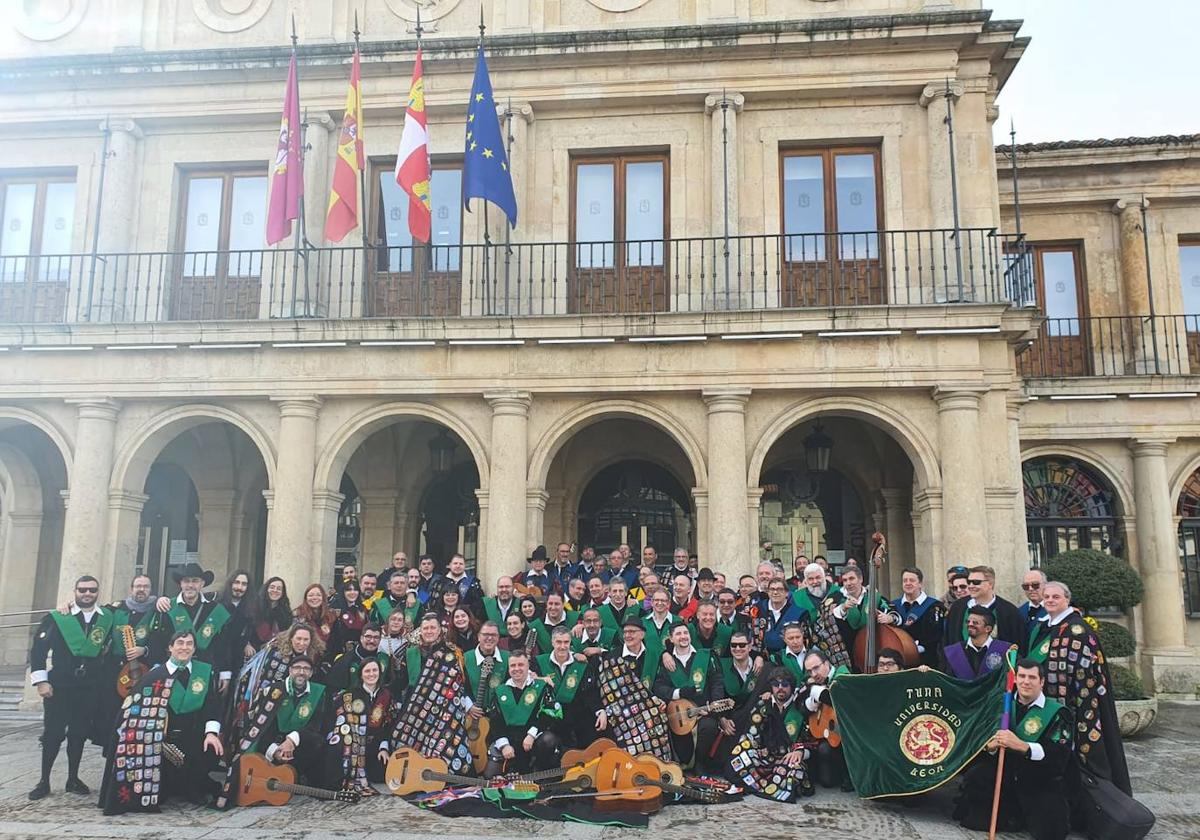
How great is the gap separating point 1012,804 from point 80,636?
24.8 feet

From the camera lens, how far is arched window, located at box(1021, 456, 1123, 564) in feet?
54.6

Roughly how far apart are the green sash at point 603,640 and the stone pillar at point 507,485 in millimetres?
A: 3197

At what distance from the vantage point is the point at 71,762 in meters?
8.15

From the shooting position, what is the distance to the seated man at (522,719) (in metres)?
8.12

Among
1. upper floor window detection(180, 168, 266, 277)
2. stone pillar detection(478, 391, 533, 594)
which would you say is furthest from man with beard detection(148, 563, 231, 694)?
upper floor window detection(180, 168, 266, 277)

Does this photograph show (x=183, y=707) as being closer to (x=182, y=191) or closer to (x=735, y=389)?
(x=735, y=389)

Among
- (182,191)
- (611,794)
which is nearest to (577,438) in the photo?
(182,191)

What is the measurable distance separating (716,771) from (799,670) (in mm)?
1111

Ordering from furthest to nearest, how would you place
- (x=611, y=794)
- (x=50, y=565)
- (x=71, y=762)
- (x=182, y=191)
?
(x=50, y=565), (x=182, y=191), (x=71, y=762), (x=611, y=794)

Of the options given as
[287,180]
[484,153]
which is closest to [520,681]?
[484,153]

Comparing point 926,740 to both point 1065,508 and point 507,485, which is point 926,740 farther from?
point 1065,508

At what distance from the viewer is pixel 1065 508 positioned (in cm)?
1678

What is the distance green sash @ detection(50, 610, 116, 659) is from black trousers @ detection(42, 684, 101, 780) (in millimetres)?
283

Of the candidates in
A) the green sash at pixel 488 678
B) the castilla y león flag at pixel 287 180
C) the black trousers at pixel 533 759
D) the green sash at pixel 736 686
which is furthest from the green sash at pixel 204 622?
the castilla y león flag at pixel 287 180
